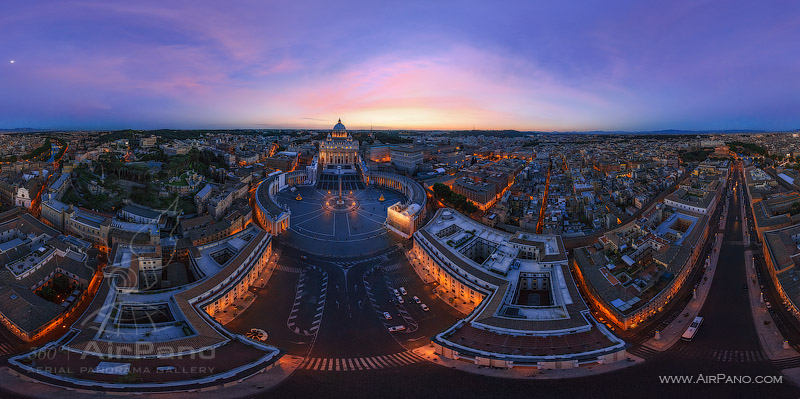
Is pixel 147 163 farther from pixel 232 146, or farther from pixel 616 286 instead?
pixel 616 286

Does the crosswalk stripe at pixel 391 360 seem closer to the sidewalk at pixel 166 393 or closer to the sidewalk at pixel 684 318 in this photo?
the sidewalk at pixel 166 393

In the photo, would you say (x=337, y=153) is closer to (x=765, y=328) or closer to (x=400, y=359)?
(x=400, y=359)

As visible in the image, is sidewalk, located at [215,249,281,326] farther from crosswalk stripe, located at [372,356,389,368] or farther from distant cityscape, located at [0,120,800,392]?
crosswalk stripe, located at [372,356,389,368]

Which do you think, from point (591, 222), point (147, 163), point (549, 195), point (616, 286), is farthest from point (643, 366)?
point (147, 163)

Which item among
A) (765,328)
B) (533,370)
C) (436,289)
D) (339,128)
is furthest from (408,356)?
(339,128)

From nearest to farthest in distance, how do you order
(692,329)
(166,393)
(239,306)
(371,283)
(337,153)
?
(166,393) → (692,329) → (239,306) → (371,283) → (337,153)
